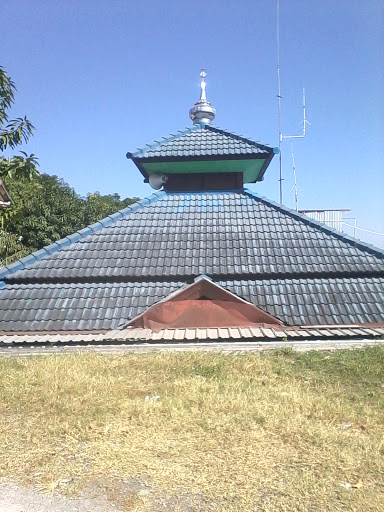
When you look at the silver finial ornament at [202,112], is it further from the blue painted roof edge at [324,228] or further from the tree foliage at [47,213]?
the tree foliage at [47,213]

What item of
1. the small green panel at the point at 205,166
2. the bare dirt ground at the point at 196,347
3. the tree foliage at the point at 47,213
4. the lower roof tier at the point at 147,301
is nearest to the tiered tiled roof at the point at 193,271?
the lower roof tier at the point at 147,301

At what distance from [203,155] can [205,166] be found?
14.0 inches

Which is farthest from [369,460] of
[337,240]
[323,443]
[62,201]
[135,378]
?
[62,201]

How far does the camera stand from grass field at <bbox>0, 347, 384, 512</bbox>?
239 cm

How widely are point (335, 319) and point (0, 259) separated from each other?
54.7 ft

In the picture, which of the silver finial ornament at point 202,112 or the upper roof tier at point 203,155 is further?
the silver finial ornament at point 202,112

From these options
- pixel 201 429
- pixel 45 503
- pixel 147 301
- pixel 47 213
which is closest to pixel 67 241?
pixel 147 301

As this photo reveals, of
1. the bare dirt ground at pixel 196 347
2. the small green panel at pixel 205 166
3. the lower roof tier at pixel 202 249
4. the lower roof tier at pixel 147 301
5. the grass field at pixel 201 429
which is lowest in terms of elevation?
the grass field at pixel 201 429

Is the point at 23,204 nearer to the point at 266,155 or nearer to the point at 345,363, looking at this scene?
the point at 266,155

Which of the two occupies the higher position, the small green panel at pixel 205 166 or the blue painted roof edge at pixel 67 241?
the small green panel at pixel 205 166

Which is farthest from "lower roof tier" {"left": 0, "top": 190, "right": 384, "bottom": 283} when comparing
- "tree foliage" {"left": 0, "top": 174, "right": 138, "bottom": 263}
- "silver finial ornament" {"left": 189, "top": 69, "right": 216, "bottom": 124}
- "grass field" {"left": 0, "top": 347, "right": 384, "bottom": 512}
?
"tree foliage" {"left": 0, "top": 174, "right": 138, "bottom": 263}

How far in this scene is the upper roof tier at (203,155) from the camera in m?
7.03

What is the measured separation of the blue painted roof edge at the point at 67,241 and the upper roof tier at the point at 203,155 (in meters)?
0.61

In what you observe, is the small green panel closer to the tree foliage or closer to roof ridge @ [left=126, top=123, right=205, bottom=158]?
roof ridge @ [left=126, top=123, right=205, bottom=158]
